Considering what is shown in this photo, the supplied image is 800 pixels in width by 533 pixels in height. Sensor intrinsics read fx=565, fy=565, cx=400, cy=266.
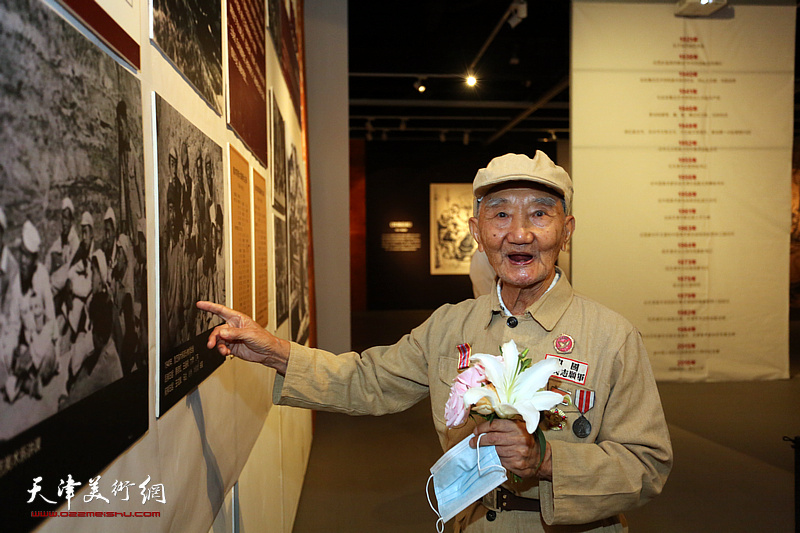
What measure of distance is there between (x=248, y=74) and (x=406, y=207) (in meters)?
12.5

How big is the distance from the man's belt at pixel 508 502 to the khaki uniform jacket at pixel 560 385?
Answer: 19 mm

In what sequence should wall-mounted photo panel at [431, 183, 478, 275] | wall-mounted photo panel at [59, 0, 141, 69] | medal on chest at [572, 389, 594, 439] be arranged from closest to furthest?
wall-mounted photo panel at [59, 0, 141, 69] < medal on chest at [572, 389, 594, 439] < wall-mounted photo panel at [431, 183, 478, 275]

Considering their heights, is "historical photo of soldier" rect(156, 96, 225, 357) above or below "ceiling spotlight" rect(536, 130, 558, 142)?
below

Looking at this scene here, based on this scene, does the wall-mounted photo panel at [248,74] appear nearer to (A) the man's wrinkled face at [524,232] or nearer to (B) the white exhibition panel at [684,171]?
(A) the man's wrinkled face at [524,232]

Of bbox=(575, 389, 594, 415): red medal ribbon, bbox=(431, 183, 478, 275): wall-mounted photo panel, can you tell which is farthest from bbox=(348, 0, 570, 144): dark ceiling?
bbox=(575, 389, 594, 415): red medal ribbon

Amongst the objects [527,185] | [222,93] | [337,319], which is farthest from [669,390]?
[222,93]

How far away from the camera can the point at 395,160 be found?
47.2 feet

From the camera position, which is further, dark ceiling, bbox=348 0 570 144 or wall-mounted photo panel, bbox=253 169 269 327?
dark ceiling, bbox=348 0 570 144

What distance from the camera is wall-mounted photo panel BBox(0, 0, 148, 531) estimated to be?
1.82ft

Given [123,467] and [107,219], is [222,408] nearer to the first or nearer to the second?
[123,467]

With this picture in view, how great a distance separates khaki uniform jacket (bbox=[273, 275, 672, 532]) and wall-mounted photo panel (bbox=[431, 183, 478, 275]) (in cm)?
1259

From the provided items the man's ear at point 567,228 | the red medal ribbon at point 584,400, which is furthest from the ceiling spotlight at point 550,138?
the red medal ribbon at point 584,400

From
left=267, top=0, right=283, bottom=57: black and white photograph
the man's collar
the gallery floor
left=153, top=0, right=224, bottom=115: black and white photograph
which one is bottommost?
the gallery floor

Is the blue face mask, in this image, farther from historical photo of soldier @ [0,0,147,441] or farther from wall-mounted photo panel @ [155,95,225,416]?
historical photo of soldier @ [0,0,147,441]
